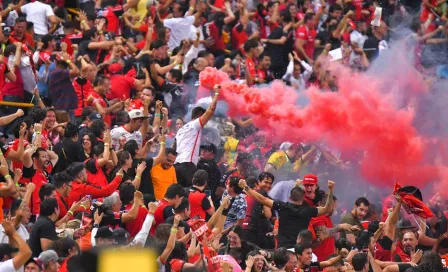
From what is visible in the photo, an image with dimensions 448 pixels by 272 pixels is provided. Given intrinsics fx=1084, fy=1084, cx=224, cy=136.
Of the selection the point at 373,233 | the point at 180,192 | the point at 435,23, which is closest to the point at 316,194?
the point at 373,233

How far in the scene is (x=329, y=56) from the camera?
18.9 m

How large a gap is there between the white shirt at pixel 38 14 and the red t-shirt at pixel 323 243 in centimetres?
732

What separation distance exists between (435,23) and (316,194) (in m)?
8.93

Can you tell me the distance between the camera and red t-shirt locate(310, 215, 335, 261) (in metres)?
12.3

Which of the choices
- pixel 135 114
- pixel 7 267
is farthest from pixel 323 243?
pixel 7 267

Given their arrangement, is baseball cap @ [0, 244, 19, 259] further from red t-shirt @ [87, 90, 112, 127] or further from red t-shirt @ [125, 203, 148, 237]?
red t-shirt @ [87, 90, 112, 127]

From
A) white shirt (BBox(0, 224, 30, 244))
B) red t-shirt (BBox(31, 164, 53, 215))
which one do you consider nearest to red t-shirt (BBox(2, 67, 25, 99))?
red t-shirt (BBox(31, 164, 53, 215))

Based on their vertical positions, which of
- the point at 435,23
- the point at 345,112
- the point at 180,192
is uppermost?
the point at 180,192

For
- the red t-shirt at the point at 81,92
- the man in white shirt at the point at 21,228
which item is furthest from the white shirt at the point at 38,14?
the man in white shirt at the point at 21,228

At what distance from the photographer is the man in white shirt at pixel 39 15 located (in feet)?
59.0

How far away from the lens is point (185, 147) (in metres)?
14.1

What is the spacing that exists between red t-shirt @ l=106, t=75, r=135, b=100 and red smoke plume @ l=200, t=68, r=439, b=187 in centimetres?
108

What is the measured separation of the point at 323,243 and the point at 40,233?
3823 mm

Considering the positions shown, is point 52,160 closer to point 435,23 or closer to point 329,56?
point 329,56
